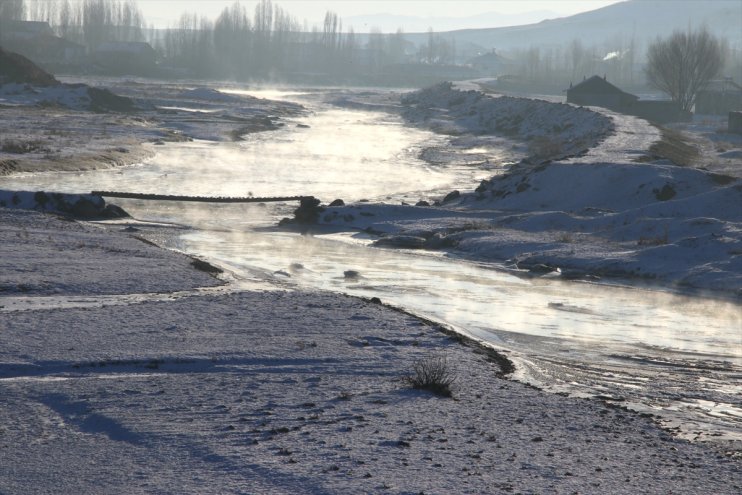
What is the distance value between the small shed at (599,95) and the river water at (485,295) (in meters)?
34.9

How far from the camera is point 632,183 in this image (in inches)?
1126

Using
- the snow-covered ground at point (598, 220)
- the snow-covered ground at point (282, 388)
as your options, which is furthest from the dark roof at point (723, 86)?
the snow-covered ground at point (282, 388)

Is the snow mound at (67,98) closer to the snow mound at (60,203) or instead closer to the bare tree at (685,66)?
the bare tree at (685,66)

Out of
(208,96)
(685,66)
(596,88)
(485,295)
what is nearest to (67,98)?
(208,96)

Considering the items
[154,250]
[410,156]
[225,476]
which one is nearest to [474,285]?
[154,250]

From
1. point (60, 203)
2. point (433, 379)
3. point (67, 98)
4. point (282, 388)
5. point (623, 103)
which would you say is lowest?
point (60, 203)

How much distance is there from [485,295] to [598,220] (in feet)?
28.4

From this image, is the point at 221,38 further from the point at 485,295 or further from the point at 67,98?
the point at 485,295

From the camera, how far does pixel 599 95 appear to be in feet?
232

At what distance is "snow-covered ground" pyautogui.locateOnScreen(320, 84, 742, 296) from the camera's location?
2069 centimetres

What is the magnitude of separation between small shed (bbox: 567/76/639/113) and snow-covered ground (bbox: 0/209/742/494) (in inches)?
2309

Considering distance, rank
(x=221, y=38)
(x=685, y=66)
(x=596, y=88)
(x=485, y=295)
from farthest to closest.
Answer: (x=221, y=38), (x=685, y=66), (x=596, y=88), (x=485, y=295)

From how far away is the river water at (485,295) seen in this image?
38.6 ft

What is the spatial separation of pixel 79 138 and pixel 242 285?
94.0 feet
